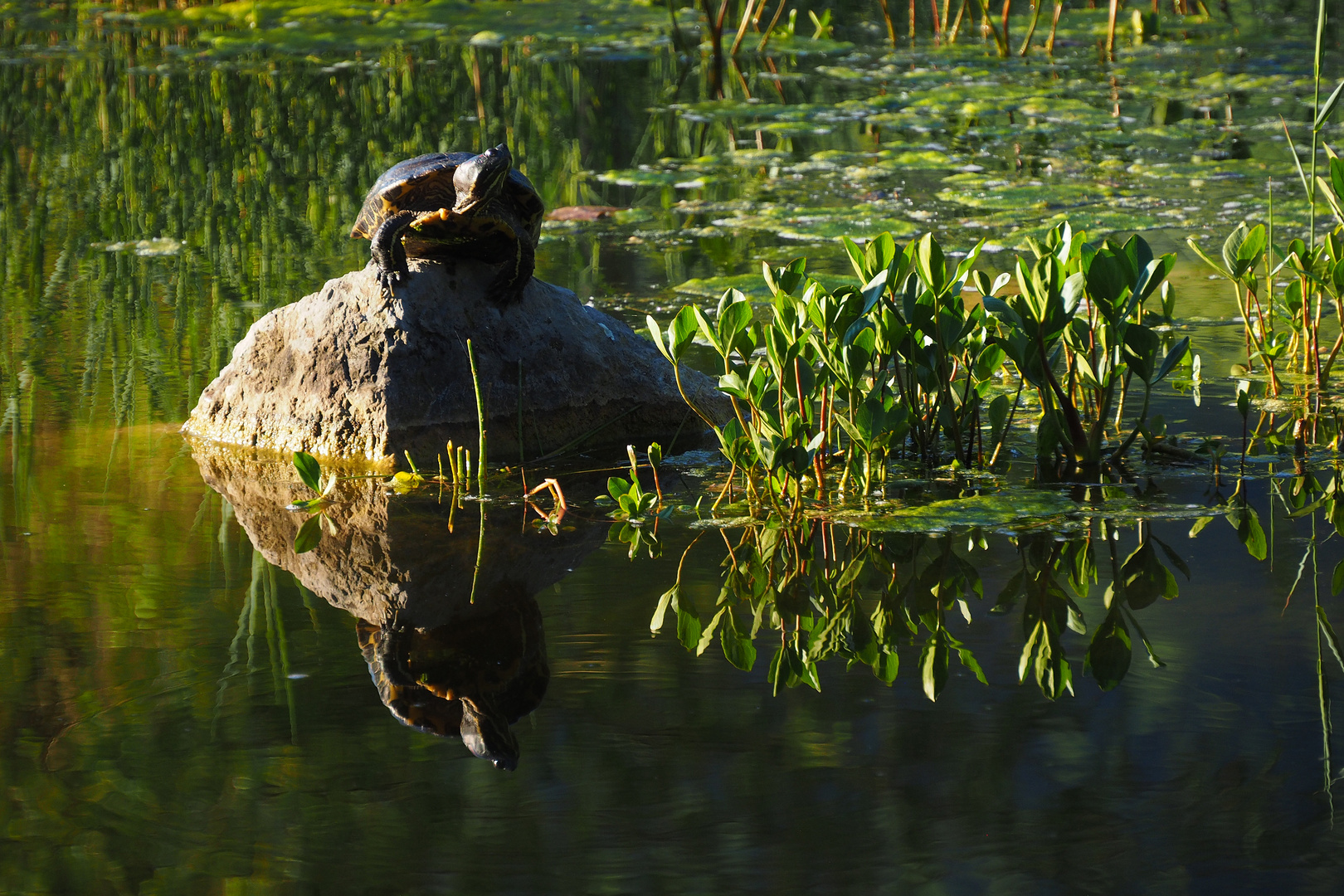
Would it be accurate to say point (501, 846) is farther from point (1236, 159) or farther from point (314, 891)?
point (1236, 159)

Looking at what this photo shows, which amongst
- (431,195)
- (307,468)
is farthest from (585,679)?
(431,195)

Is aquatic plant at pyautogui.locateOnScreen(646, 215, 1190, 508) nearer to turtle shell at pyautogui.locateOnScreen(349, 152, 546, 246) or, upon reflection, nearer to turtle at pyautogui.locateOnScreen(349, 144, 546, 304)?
turtle at pyautogui.locateOnScreen(349, 144, 546, 304)

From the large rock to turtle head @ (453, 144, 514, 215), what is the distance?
0.61 feet

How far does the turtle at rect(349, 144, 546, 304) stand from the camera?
347 centimetres

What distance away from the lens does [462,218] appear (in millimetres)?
3471

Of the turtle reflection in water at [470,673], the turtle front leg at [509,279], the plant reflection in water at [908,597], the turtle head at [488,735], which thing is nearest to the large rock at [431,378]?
the turtle front leg at [509,279]

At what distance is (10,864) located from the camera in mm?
1628

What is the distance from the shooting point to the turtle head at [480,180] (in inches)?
136

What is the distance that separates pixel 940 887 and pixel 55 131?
8.26m

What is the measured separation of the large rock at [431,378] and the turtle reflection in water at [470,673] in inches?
41.0

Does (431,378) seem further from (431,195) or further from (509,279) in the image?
(431,195)

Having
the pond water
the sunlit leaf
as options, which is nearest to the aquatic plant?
the pond water

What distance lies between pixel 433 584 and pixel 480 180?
130 cm

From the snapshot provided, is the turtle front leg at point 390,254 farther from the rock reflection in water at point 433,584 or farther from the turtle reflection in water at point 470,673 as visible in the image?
the turtle reflection in water at point 470,673
